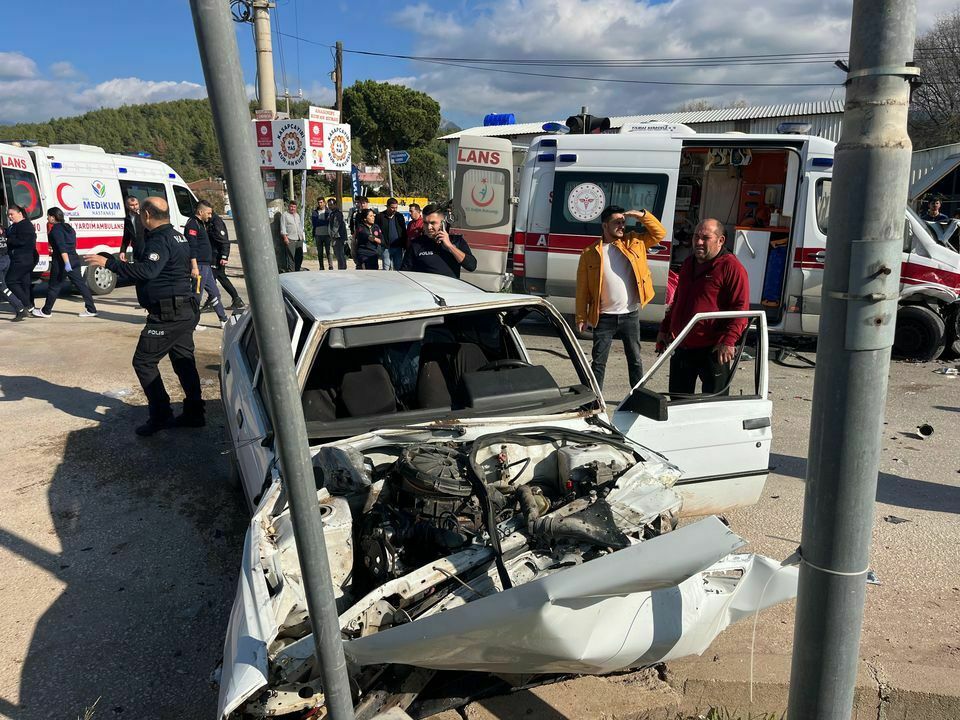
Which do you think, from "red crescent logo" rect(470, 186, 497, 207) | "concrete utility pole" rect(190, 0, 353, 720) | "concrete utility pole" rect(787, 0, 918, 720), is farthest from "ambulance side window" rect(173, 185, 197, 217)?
"concrete utility pole" rect(787, 0, 918, 720)

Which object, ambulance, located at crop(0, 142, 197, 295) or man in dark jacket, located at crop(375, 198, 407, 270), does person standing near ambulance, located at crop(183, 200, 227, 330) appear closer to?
man in dark jacket, located at crop(375, 198, 407, 270)

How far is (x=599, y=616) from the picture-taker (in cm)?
204

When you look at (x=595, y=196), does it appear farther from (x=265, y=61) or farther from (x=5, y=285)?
(x=5, y=285)

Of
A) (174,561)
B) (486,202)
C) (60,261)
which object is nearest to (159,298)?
(174,561)

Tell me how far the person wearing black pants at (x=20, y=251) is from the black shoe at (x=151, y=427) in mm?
5803

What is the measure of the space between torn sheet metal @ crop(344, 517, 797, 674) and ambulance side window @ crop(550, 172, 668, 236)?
669 centimetres

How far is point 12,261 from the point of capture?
9.62m

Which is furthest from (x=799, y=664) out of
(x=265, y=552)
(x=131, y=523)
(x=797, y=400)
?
(x=797, y=400)

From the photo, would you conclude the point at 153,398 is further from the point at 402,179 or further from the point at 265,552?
the point at 402,179

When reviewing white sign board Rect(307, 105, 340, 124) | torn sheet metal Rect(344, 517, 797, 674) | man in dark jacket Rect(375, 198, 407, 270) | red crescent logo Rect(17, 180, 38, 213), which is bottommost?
torn sheet metal Rect(344, 517, 797, 674)

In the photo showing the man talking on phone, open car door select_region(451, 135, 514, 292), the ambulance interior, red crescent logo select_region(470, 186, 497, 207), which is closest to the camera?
the man talking on phone

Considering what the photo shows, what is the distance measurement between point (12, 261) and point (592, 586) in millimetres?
10645

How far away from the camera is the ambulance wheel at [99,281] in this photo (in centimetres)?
1216

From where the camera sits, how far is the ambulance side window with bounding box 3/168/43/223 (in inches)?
425
